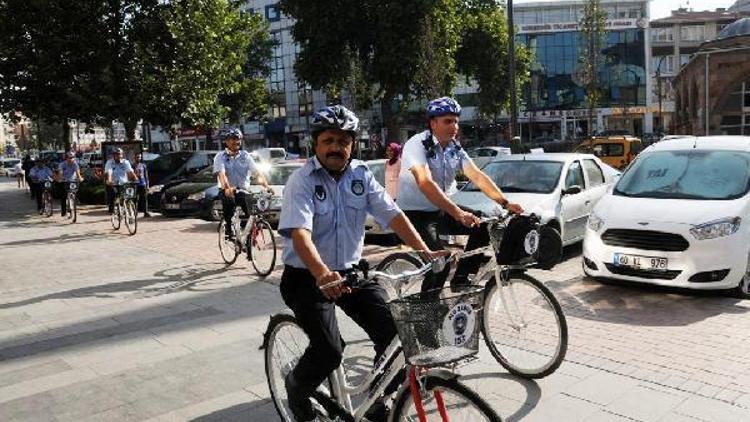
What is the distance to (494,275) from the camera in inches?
180

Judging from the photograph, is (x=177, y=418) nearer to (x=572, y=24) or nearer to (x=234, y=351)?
(x=234, y=351)

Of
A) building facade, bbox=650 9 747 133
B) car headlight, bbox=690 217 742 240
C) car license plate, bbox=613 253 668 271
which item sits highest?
building facade, bbox=650 9 747 133

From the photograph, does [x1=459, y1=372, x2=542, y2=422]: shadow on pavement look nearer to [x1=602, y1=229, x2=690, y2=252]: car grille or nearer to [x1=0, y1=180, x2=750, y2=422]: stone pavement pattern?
[x1=0, y1=180, x2=750, y2=422]: stone pavement pattern

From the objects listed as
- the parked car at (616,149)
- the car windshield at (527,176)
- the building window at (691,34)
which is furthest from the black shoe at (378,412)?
the building window at (691,34)

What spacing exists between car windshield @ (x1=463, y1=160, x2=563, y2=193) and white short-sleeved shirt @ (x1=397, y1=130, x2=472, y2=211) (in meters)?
3.90

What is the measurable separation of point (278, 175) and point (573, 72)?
62659 mm

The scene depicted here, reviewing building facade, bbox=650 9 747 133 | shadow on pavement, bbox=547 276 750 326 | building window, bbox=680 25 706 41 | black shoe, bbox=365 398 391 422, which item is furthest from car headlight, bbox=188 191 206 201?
building window, bbox=680 25 706 41

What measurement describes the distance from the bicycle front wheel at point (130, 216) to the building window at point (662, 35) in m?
92.0

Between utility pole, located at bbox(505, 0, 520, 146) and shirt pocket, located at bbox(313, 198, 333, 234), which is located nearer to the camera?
shirt pocket, located at bbox(313, 198, 333, 234)

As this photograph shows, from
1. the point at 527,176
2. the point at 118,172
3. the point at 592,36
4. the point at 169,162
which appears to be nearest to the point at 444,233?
the point at 527,176

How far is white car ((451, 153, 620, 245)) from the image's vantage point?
→ 29.9ft

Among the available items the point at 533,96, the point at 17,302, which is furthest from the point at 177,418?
the point at 533,96

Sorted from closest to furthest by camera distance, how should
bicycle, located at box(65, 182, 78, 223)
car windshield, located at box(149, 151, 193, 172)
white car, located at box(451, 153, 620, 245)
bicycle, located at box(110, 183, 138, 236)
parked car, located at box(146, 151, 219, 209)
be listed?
white car, located at box(451, 153, 620, 245), bicycle, located at box(110, 183, 138, 236), bicycle, located at box(65, 182, 78, 223), parked car, located at box(146, 151, 219, 209), car windshield, located at box(149, 151, 193, 172)

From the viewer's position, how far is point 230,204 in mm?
9383
